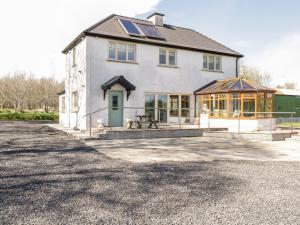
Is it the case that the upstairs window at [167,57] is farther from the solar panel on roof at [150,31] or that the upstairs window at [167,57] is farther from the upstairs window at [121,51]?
the upstairs window at [121,51]

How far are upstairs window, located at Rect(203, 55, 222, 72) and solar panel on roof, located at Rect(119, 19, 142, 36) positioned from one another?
6033 millimetres

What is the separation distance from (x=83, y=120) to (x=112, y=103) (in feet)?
7.06

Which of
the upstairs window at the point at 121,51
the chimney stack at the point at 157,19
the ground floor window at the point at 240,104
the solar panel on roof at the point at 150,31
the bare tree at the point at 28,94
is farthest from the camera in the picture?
the bare tree at the point at 28,94

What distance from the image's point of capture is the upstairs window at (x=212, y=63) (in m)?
22.1

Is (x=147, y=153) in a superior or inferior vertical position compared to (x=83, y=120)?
inferior

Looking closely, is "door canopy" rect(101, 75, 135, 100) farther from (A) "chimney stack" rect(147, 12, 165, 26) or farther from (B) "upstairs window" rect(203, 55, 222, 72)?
(A) "chimney stack" rect(147, 12, 165, 26)

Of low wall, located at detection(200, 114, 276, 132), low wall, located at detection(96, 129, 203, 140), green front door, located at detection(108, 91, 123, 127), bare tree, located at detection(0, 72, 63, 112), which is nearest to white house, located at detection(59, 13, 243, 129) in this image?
green front door, located at detection(108, 91, 123, 127)

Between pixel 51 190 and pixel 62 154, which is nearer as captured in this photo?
pixel 51 190

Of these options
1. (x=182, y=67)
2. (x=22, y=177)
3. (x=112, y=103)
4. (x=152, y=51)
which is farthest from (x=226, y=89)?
(x=22, y=177)

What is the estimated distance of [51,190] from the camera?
18.9 ft

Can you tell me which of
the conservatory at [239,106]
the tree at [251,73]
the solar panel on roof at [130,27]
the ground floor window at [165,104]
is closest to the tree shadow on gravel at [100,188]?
the conservatory at [239,106]

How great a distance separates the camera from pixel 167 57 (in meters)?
20.2

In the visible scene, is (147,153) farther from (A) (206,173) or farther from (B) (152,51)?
(B) (152,51)

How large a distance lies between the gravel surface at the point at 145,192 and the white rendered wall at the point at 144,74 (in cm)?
891
